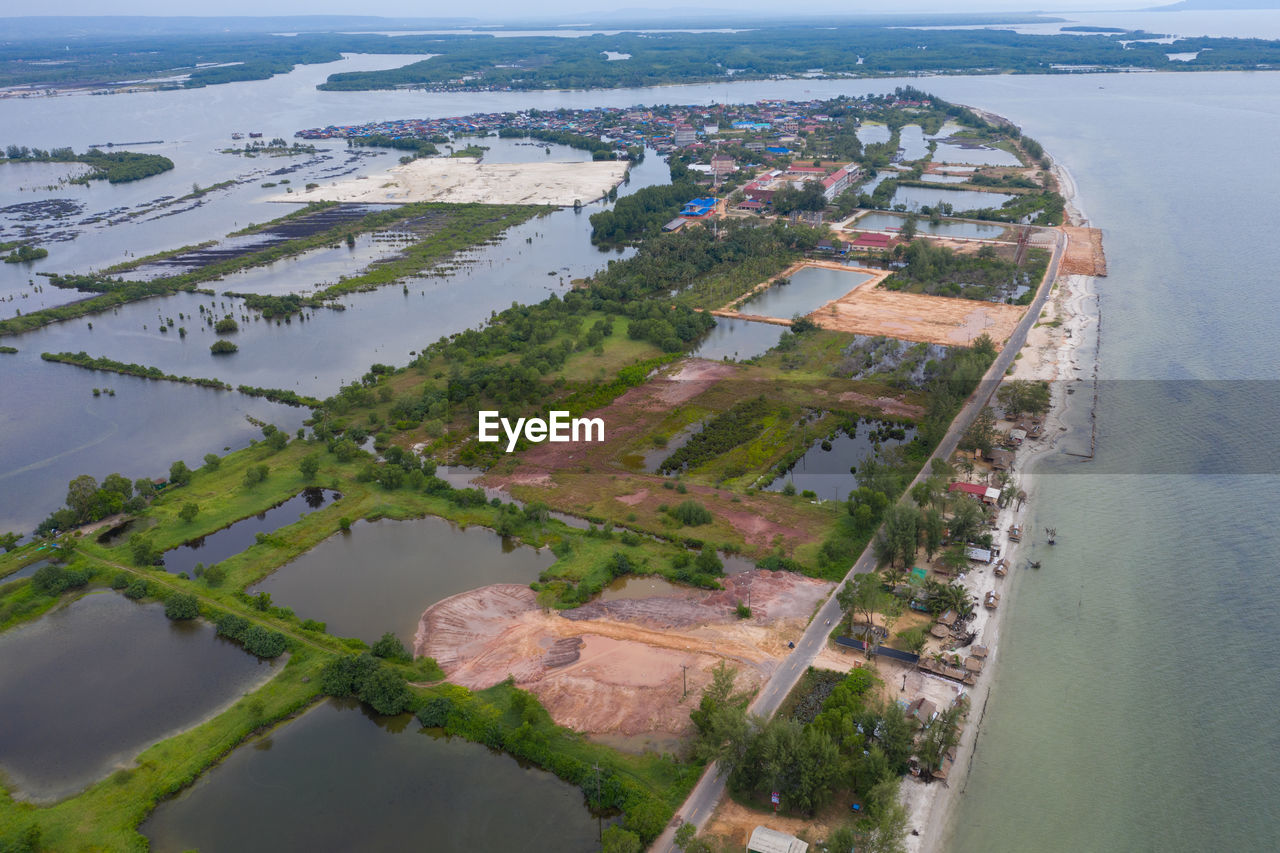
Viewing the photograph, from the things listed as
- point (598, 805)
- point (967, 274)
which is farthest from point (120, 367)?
point (967, 274)

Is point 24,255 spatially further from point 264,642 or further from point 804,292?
point 804,292

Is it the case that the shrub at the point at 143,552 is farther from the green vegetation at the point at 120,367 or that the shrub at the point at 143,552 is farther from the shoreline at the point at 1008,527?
the shoreline at the point at 1008,527

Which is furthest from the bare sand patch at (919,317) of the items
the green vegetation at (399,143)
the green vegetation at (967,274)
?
the green vegetation at (399,143)

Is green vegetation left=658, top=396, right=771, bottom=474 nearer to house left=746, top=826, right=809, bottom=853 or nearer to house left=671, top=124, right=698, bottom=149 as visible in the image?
house left=746, top=826, right=809, bottom=853

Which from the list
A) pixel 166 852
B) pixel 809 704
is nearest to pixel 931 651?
pixel 809 704

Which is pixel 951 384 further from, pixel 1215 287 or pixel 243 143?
pixel 243 143
